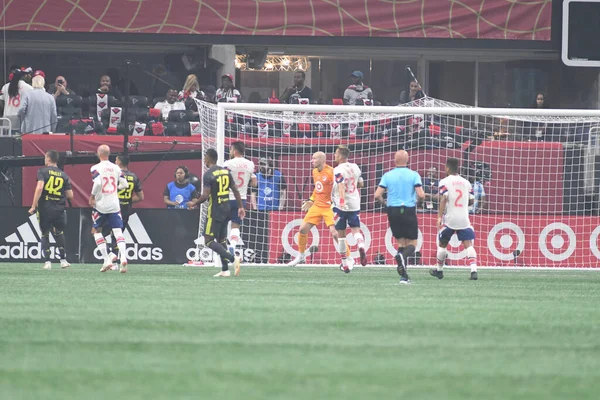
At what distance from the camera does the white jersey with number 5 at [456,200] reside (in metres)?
16.6

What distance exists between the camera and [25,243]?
2162cm

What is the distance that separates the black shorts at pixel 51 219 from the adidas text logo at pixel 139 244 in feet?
8.53

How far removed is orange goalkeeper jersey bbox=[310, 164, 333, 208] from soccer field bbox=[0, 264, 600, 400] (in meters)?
4.40

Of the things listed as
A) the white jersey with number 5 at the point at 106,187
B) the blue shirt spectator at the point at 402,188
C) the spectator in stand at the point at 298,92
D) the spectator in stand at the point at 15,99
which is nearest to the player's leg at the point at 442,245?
the blue shirt spectator at the point at 402,188

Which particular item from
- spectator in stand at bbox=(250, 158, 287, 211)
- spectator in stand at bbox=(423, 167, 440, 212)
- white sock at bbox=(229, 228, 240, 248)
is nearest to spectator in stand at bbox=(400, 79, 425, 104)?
spectator in stand at bbox=(423, 167, 440, 212)

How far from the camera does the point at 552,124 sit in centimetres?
2438

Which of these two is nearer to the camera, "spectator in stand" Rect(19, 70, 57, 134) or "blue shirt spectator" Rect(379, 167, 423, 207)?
"blue shirt spectator" Rect(379, 167, 423, 207)

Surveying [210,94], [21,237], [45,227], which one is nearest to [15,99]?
[21,237]

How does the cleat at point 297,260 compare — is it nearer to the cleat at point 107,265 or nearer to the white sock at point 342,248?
the white sock at point 342,248

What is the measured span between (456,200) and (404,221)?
4.41 ft

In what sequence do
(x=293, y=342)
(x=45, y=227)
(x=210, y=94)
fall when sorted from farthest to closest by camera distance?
(x=210, y=94) < (x=45, y=227) < (x=293, y=342)

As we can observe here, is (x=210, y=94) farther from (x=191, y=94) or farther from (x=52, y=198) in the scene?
(x=52, y=198)

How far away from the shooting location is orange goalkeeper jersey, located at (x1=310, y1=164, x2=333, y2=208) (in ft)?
61.3

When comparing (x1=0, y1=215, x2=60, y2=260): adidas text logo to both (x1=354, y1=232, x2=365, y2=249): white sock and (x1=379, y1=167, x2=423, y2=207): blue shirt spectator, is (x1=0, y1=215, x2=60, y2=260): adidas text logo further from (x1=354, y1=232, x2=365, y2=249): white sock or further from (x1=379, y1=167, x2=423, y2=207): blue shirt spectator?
(x1=379, y1=167, x2=423, y2=207): blue shirt spectator
